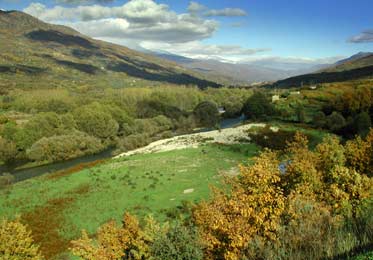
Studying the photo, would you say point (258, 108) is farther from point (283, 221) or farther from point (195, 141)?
point (283, 221)

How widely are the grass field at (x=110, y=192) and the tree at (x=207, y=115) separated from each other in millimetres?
55924

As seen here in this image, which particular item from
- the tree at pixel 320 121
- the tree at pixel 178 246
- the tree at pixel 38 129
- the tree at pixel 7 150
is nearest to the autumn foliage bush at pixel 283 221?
the tree at pixel 178 246

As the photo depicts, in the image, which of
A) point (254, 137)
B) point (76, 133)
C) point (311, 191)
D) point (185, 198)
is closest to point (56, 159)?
point (76, 133)

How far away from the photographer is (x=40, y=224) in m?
40.5

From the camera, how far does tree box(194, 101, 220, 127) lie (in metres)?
125

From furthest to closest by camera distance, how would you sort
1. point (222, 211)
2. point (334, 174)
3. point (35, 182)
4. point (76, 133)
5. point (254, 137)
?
point (76, 133)
point (254, 137)
point (35, 182)
point (334, 174)
point (222, 211)

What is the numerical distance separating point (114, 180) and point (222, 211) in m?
37.0

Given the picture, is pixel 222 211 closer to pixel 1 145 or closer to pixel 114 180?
pixel 114 180

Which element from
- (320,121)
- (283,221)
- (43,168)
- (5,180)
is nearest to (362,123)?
(320,121)

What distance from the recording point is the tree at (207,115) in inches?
4929

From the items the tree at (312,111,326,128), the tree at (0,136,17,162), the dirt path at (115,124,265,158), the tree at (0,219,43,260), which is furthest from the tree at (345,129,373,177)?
the tree at (0,136,17,162)

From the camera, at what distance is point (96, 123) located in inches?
4094

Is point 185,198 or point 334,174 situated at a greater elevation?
point 334,174

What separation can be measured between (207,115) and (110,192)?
80.2 m
